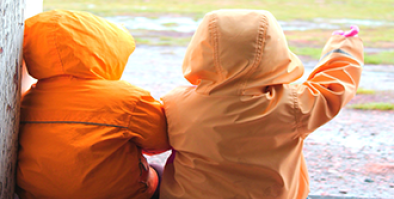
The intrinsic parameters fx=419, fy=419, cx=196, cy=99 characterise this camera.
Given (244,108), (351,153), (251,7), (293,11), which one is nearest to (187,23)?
(251,7)

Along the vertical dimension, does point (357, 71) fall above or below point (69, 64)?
above

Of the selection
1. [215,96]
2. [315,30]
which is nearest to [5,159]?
[215,96]

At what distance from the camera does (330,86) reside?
1.70 meters

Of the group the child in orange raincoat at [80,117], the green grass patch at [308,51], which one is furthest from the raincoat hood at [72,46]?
the green grass patch at [308,51]

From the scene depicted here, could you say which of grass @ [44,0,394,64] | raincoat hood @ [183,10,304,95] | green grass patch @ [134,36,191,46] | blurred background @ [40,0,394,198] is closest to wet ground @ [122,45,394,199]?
blurred background @ [40,0,394,198]

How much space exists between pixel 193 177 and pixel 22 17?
3.12 feet

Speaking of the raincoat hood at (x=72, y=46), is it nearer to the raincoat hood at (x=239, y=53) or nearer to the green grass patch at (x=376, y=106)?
the raincoat hood at (x=239, y=53)

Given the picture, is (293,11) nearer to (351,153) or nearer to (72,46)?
(351,153)

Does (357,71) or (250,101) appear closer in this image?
(250,101)

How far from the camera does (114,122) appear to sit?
5.33 ft

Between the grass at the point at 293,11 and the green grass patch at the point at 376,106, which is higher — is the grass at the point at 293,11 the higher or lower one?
the lower one

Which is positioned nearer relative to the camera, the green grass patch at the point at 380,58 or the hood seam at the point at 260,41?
the hood seam at the point at 260,41

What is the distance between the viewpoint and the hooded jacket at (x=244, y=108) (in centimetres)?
155

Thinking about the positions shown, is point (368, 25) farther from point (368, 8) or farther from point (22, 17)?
point (22, 17)
